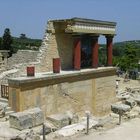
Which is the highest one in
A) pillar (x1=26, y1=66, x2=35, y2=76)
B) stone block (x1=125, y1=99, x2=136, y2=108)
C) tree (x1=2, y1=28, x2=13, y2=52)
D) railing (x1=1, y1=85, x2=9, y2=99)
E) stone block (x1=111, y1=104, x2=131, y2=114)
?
tree (x1=2, y1=28, x2=13, y2=52)

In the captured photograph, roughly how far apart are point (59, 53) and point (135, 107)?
5.13 m

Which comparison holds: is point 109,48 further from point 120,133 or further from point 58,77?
point 120,133

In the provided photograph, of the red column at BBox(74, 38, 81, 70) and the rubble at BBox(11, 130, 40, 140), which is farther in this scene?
the red column at BBox(74, 38, 81, 70)

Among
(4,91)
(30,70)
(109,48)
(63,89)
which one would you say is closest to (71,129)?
(30,70)

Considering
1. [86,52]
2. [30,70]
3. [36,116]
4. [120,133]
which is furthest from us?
[86,52]

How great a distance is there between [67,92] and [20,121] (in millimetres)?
4288

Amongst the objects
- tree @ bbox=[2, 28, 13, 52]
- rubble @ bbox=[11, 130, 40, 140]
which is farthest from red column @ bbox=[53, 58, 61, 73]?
tree @ bbox=[2, 28, 13, 52]

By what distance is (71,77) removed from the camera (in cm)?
1596

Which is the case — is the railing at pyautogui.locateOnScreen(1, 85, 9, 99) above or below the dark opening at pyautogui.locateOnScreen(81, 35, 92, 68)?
below

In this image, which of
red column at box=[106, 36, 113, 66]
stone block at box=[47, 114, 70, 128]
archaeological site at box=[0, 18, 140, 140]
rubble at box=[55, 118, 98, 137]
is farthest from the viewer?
red column at box=[106, 36, 113, 66]

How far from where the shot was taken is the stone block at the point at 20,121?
1193cm

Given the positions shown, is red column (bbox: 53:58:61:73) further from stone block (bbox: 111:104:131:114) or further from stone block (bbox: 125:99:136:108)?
stone block (bbox: 125:99:136:108)

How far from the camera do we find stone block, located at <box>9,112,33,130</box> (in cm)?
1193

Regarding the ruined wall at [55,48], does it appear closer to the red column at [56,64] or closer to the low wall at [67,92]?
the red column at [56,64]
